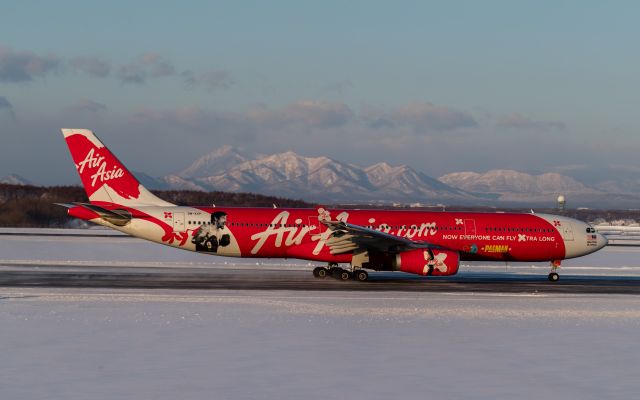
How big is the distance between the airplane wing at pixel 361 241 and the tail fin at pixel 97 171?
8792mm

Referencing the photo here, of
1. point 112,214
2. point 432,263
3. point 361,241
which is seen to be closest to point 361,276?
point 361,241

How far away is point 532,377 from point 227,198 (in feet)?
318

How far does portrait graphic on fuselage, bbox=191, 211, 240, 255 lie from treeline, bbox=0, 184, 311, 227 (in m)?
40.7

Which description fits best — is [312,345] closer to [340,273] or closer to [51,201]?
[340,273]

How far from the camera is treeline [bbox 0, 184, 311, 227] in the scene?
84.7 m

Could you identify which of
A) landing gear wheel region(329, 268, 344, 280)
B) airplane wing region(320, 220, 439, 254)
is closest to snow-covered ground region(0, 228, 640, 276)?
landing gear wheel region(329, 268, 344, 280)

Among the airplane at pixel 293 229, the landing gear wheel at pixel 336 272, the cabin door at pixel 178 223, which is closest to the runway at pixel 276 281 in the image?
the landing gear wheel at pixel 336 272

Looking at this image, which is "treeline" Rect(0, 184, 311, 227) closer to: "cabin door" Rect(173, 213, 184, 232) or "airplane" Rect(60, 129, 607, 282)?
"airplane" Rect(60, 129, 607, 282)

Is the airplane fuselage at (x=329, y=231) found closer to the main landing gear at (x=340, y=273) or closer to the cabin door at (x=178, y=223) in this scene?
the cabin door at (x=178, y=223)

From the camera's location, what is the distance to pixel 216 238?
111ft

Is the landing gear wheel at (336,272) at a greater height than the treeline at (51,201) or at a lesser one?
lesser

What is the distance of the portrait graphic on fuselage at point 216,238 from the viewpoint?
33750mm

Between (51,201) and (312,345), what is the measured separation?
264ft

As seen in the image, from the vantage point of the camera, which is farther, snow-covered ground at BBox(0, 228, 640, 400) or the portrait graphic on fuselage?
the portrait graphic on fuselage
